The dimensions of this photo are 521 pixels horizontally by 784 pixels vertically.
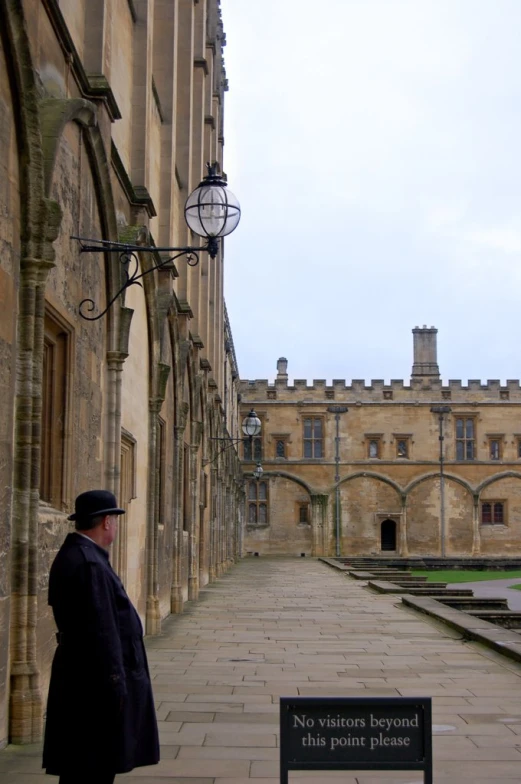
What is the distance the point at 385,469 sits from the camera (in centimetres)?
5331

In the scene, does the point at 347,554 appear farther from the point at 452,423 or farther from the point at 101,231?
the point at 101,231

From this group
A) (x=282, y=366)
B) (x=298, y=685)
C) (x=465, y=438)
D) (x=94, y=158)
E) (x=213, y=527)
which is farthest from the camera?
(x=282, y=366)

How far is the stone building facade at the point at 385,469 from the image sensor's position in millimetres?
52438

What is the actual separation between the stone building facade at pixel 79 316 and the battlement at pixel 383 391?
37797 mm

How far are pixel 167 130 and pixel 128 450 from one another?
5.44 meters

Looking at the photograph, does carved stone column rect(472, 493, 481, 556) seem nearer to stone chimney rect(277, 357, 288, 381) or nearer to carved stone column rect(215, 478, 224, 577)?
stone chimney rect(277, 357, 288, 381)

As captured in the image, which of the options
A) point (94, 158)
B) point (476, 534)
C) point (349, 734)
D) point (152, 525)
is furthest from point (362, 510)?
point (349, 734)

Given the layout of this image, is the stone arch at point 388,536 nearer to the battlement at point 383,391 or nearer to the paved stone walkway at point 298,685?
the battlement at point 383,391

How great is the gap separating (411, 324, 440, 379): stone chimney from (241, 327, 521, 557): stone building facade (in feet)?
8.13

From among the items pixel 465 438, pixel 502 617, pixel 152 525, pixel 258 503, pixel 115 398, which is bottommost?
pixel 502 617

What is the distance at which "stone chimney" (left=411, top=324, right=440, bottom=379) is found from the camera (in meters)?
57.2

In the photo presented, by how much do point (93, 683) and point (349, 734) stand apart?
3.19ft

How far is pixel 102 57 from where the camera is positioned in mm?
8867

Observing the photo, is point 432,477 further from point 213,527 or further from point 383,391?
point 213,527
